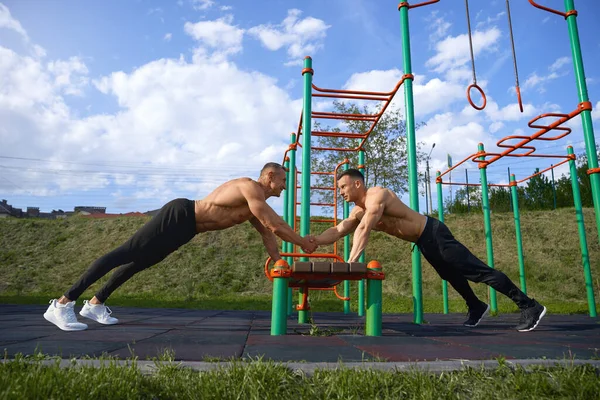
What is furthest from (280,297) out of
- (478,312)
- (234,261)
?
(234,261)

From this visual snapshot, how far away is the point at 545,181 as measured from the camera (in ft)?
58.5

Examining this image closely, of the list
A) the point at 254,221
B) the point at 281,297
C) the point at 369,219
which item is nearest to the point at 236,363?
the point at 281,297

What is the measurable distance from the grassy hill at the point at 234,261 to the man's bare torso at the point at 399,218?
5621 millimetres

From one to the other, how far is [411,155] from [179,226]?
89.2 inches

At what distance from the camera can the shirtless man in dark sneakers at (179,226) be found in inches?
124

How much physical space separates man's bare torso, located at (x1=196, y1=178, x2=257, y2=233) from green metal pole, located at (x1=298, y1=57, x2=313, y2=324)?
2.66 feet

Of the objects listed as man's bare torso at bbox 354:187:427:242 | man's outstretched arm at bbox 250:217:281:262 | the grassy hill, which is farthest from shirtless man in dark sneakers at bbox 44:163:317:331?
the grassy hill

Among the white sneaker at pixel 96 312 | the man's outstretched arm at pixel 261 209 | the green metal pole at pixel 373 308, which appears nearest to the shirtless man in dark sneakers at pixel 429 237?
the green metal pole at pixel 373 308

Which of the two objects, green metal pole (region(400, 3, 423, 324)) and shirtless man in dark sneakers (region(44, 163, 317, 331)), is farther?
green metal pole (region(400, 3, 423, 324))

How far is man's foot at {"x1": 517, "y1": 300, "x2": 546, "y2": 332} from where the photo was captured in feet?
11.4

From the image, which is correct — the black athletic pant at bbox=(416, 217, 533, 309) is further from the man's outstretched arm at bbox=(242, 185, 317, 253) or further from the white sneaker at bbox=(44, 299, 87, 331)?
the white sneaker at bbox=(44, 299, 87, 331)

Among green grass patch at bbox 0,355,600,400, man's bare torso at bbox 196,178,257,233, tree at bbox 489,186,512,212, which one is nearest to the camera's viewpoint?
green grass patch at bbox 0,355,600,400

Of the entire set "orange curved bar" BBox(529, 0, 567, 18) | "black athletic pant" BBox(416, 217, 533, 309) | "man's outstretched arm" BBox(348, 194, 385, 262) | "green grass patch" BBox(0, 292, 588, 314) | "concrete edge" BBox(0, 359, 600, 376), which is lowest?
"green grass patch" BBox(0, 292, 588, 314)

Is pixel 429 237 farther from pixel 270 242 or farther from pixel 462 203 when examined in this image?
pixel 462 203
